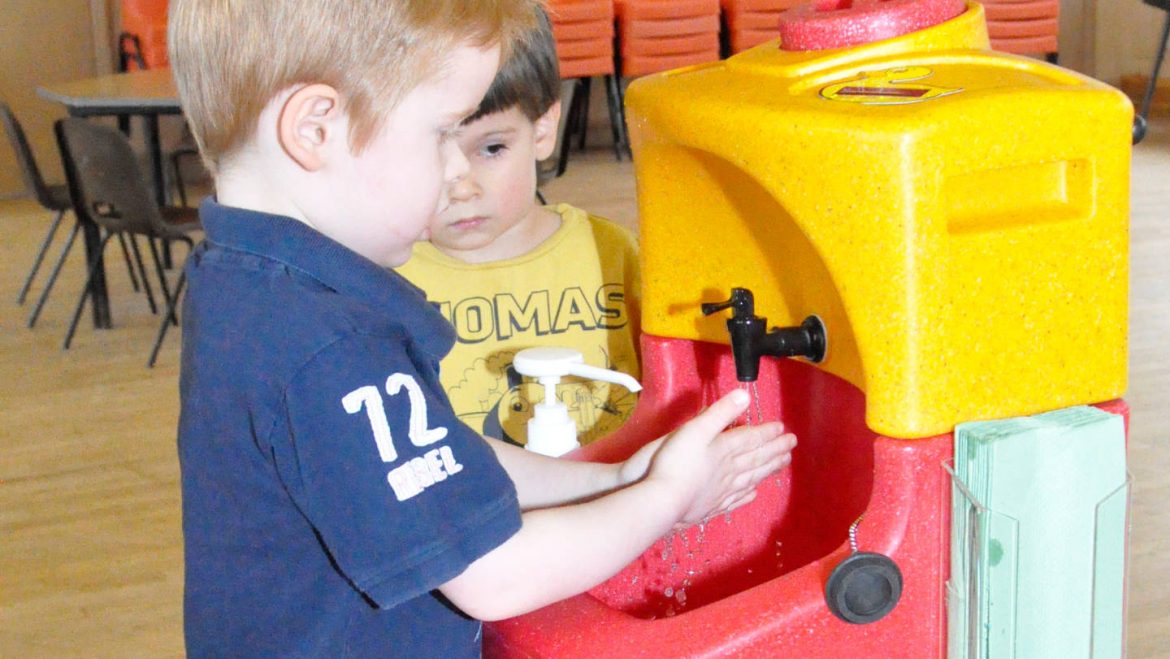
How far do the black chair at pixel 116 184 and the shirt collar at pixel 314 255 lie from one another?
2.52 metres

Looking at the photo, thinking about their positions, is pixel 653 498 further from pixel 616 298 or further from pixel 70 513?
pixel 70 513

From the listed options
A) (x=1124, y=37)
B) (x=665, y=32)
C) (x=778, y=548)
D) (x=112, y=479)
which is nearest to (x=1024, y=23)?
(x=1124, y=37)

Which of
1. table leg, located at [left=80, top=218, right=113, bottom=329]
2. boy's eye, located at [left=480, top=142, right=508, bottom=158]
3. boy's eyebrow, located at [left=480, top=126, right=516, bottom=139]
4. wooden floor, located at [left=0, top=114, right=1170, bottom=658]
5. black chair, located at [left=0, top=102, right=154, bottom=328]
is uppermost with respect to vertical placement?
boy's eyebrow, located at [left=480, top=126, right=516, bottom=139]

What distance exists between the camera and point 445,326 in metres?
0.81

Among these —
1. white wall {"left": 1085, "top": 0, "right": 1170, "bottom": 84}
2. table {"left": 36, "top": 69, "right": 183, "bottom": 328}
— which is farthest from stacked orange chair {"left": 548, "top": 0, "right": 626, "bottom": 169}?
white wall {"left": 1085, "top": 0, "right": 1170, "bottom": 84}

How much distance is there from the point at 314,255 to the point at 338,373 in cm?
9

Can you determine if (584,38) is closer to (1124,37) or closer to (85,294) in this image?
(85,294)

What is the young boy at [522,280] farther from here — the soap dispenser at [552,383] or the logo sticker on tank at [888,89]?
the logo sticker on tank at [888,89]

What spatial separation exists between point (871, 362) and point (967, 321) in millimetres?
56

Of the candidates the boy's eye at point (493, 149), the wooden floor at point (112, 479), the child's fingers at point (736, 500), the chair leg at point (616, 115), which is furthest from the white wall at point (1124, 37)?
the child's fingers at point (736, 500)

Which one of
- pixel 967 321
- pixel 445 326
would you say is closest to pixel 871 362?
pixel 967 321

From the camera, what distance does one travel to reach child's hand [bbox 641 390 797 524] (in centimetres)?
85

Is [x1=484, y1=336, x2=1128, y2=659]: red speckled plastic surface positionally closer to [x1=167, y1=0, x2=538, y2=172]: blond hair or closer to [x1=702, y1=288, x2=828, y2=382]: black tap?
[x1=702, y1=288, x2=828, y2=382]: black tap

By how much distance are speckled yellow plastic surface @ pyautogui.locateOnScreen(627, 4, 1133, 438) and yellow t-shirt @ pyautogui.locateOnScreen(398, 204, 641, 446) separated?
0.52 meters
